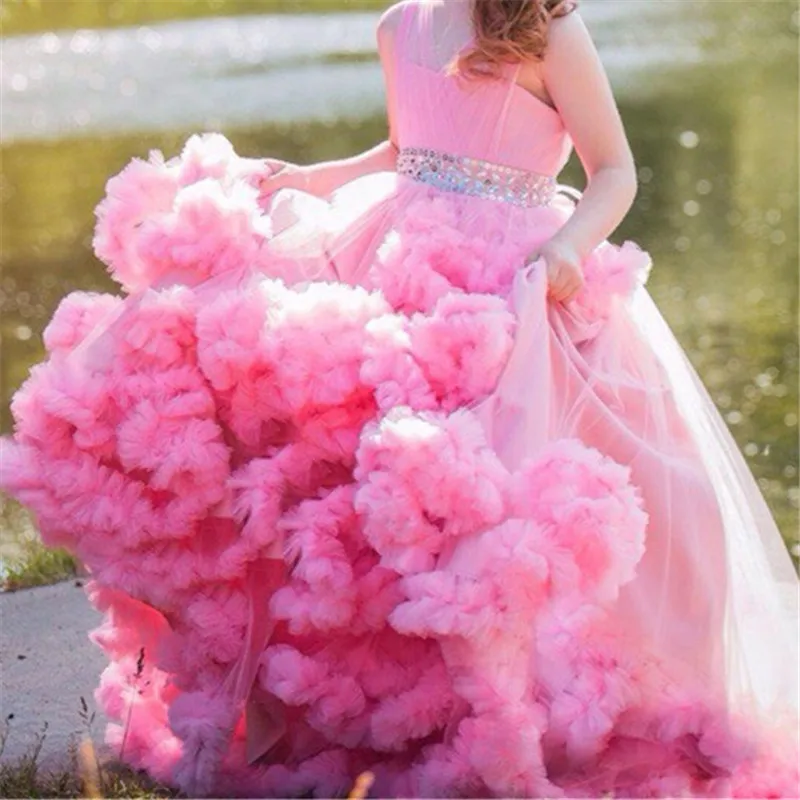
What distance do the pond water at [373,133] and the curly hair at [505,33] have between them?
3005 mm

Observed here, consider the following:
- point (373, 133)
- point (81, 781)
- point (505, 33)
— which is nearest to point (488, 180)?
point (505, 33)

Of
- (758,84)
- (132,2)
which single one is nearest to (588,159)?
(758,84)

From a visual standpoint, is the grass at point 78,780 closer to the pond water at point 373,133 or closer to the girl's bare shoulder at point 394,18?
the girl's bare shoulder at point 394,18

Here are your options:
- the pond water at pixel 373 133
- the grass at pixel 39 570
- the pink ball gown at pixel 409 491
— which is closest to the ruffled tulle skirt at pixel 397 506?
the pink ball gown at pixel 409 491

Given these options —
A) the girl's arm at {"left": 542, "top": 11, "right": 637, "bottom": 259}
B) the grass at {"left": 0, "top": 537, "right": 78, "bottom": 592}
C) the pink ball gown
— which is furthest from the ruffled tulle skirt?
the grass at {"left": 0, "top": 537, "right": 78, "bottom": 592}

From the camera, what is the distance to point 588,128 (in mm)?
3453

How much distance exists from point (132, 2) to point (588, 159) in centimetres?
2541

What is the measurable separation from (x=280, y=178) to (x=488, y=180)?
1.51ft

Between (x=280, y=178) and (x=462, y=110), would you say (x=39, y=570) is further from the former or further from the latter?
(x=462, y=110)

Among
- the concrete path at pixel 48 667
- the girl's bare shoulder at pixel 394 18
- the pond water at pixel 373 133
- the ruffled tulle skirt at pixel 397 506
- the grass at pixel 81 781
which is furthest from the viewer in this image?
the pond water at pixel 373 133

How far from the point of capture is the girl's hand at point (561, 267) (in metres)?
3.36

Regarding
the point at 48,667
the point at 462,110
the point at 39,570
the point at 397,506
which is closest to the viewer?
the point at 397,506

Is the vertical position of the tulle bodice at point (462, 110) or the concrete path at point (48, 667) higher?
the tulle bodice at point (462, 110)

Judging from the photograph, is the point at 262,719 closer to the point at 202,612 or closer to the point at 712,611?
the point at 202,612
